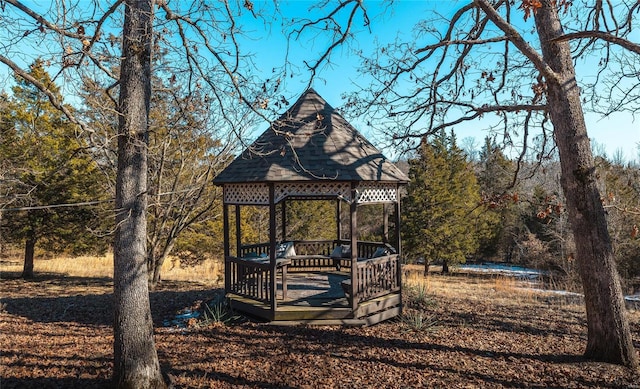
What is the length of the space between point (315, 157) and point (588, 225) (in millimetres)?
4802

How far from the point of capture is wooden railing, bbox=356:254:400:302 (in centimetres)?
775

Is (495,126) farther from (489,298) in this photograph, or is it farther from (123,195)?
(123,195)

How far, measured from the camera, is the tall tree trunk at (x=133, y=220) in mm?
4414

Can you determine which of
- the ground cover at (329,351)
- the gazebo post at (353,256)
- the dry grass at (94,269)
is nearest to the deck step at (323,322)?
the ground cover at (329,351)

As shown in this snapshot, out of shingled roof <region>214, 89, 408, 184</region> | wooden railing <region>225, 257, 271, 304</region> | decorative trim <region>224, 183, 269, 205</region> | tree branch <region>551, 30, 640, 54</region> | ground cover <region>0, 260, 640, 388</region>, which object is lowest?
ground cover <region>0, 260, 640, 388</region>

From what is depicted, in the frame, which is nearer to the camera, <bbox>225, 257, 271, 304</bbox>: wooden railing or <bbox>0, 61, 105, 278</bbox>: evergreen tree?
<bbox>225, 257, 271, 304</bbox>: wooden railing

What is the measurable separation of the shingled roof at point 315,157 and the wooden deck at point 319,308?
263 cm

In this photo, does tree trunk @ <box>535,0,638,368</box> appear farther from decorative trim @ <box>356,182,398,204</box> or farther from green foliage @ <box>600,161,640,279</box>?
green foliage @ <box>600,161,640,279</box>

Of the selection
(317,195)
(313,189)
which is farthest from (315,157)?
(317,195)

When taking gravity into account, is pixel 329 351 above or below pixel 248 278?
below

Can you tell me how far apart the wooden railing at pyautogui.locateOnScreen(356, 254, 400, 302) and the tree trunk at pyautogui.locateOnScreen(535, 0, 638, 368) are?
11.9 ft

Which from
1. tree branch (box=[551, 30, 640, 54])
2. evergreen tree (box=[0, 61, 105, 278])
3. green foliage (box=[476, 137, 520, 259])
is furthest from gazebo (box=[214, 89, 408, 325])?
green foliage (box=[476, 137, 520, 259])

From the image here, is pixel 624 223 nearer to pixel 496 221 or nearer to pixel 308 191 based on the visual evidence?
pixel 496 221

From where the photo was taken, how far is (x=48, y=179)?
1351 centimetres
